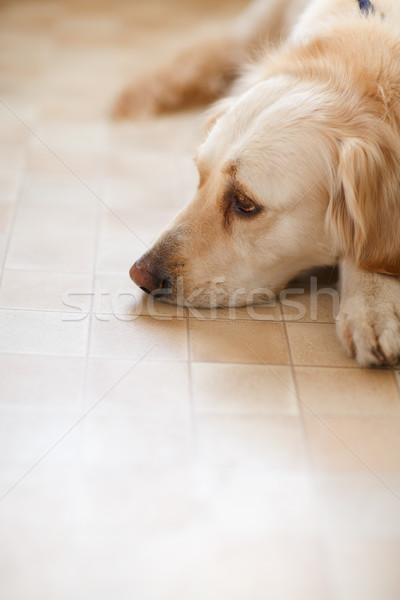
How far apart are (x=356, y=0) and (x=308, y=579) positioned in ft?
4.97

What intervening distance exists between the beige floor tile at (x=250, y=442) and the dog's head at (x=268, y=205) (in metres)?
0.40

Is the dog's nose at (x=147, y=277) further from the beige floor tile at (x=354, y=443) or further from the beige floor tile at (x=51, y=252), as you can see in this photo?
the beige floor tile at (x=354, y=443)

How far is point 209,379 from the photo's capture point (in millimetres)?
1527

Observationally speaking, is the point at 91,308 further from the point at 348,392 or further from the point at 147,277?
the point at 348,392

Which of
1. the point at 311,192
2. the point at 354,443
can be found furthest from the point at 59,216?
the point at 354,443

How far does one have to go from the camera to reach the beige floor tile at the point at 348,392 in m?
1.47

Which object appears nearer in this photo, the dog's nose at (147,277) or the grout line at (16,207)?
the dog's nose at (147,277)

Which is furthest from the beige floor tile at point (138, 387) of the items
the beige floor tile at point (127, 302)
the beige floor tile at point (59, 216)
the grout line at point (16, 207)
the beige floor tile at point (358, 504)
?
the beige floor tile at point (59, 216)

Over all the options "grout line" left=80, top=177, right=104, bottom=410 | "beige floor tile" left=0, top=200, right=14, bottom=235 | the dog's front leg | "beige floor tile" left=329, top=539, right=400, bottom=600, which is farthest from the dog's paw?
"beige floor tile" left=0, top=200, right=14, bottom=235

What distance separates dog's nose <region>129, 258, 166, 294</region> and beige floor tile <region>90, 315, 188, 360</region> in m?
0.08

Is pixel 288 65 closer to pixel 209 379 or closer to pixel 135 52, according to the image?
pixel 209 379

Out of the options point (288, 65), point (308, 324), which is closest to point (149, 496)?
point (308, 324)

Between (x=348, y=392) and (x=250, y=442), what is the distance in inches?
11.3

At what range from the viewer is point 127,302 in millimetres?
1756
